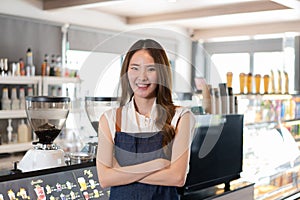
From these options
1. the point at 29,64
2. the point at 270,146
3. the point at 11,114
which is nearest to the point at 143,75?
the point at 270,146

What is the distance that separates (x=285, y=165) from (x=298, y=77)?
3.58 m

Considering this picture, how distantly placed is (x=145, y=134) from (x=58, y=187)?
774 mm

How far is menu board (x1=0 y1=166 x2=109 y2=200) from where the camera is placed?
6.00ft

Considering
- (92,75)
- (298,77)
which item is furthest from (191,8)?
(92,75)

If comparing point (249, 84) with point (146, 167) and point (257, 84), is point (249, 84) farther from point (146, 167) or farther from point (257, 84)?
point (146, 167)

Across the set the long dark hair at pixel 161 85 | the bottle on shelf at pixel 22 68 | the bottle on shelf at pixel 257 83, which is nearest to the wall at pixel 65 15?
the bottle on shelf at pixel 22 68

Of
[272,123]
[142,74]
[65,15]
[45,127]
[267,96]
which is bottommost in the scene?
[272,123]

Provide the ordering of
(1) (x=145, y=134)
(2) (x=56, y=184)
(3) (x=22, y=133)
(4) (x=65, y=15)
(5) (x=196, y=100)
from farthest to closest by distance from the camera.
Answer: (4) (x=65, y=15)
(3) (x=22, y=133)
(2) (x=56, y=184)
(5) (x=196, y=100)
(1) (x=145, y=134)

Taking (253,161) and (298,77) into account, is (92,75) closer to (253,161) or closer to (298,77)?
(253,161)

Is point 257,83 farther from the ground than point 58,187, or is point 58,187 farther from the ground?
point 257,83

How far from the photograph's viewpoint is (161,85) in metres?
1.32

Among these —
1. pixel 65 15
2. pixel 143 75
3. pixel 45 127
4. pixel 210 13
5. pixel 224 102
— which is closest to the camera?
pixel 143 75

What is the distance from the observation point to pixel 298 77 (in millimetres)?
7238

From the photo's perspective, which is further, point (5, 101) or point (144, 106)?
point (5, 101)
